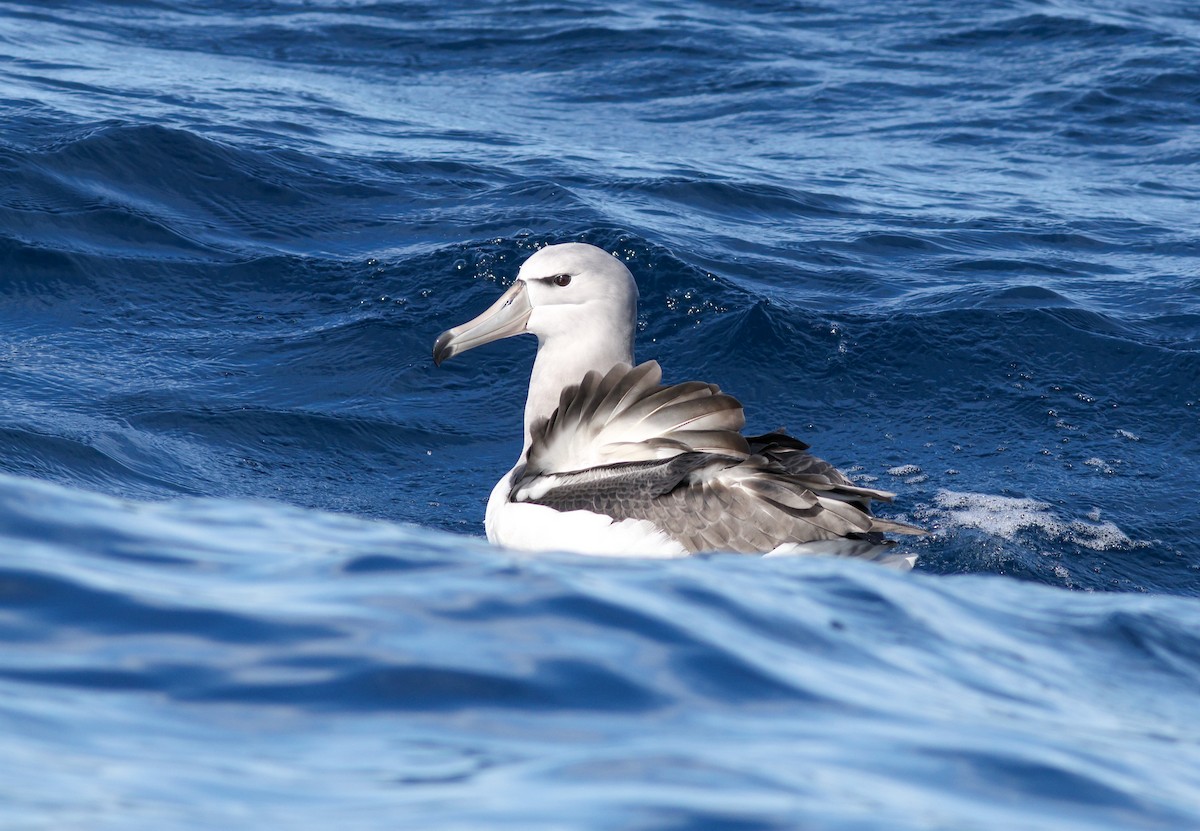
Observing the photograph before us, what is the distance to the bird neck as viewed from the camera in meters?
7.01

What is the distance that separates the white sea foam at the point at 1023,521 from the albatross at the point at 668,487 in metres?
1.86

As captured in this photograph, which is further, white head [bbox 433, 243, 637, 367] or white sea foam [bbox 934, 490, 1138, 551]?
white sea foam [bbox 934, 490, 1138, 551]

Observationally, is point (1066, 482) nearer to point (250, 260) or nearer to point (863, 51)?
point (250, 260)

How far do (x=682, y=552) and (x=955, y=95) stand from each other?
1235 centimetres

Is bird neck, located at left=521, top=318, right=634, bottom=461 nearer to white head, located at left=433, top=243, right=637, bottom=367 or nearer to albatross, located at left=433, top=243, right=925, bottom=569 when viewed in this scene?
white head, located at left=433, top=243, right=637, bottom=367

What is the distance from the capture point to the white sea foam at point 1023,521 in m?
7.60

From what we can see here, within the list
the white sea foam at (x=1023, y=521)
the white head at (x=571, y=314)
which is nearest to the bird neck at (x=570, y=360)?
the white head at (x=571, y=314)

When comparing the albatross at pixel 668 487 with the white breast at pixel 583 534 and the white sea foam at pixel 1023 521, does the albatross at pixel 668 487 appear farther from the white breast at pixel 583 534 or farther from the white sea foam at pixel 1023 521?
the white sea foam at pixel 1023 521

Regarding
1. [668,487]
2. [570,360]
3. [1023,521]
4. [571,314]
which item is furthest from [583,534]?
[1023,521]

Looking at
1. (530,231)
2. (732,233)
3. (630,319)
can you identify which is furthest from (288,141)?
(630,319)

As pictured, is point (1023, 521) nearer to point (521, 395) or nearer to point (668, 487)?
point (668, 487)

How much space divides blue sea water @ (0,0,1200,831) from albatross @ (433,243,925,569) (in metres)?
0.83

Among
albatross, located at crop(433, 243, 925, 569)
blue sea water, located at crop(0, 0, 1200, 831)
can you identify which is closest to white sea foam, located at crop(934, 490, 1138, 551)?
blue sea water, located at crop(0, 0, 1200, 831)

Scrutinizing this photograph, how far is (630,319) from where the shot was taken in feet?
23.3
